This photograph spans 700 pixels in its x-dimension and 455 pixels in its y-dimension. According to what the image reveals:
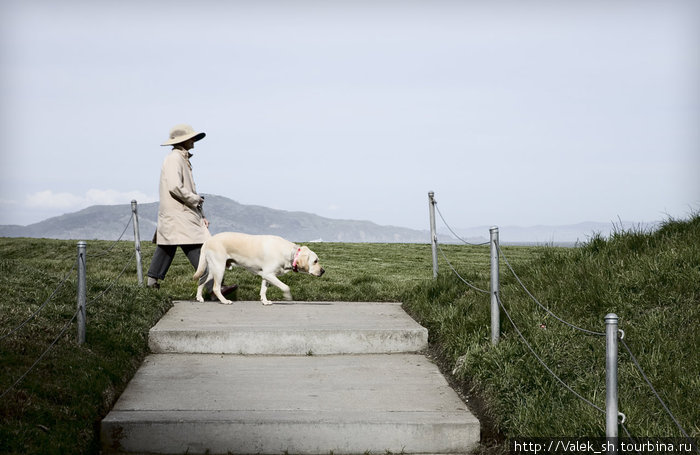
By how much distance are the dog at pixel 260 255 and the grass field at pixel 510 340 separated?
33.1 inches

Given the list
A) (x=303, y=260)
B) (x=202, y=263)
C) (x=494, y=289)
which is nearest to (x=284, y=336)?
(x=303, y=260)

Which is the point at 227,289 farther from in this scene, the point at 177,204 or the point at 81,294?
the point at 81,294

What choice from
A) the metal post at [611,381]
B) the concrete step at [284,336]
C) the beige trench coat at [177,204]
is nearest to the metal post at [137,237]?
the beige trench coat at [177,204]

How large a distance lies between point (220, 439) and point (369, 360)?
208cm

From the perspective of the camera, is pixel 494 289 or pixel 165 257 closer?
pixel 494 289

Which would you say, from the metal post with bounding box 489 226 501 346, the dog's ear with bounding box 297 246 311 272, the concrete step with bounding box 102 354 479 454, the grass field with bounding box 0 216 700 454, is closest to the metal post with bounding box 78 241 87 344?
the grass field with bounding box 0 216 700 454

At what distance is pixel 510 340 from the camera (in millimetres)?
5953

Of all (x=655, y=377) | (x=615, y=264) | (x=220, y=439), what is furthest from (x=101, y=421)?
(x=615, y=264)

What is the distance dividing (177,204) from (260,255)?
1.59m

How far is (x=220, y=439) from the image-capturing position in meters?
4.78

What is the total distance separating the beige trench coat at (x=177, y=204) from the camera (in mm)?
8453

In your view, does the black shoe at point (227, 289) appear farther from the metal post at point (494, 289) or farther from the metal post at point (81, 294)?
the metal post at point (494, 289)

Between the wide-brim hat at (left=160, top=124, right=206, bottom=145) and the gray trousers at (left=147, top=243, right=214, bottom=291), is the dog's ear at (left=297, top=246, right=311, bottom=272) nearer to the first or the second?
the gray trousers at (left=147, top=243, right=214, bottom=291)

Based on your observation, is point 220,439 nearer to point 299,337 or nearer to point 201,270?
point 299,337
